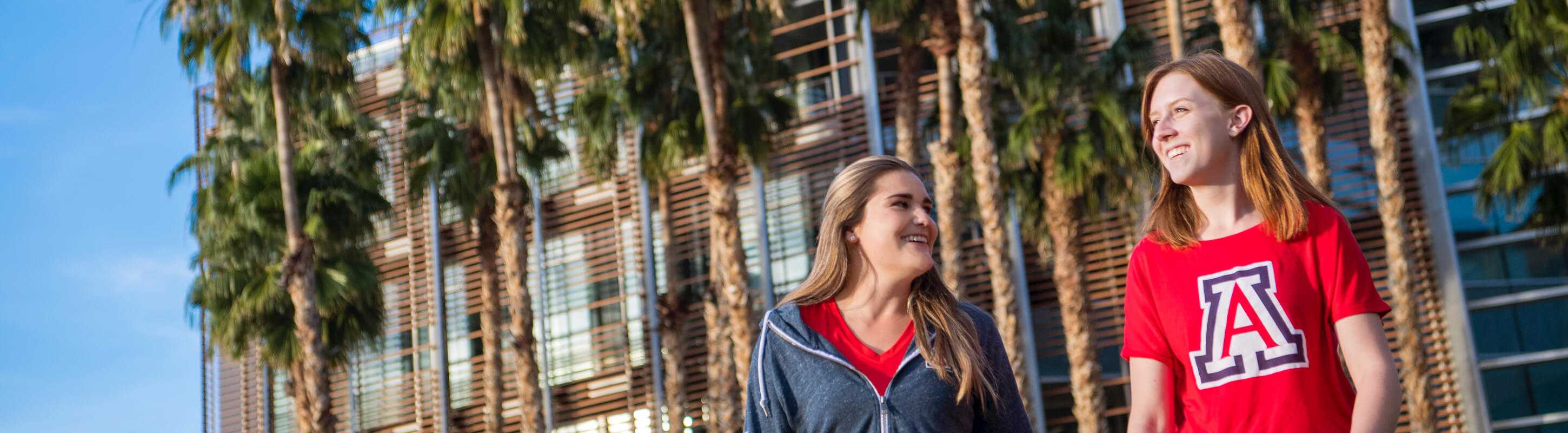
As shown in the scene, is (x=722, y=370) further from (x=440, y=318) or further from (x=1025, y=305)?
(x=440, y=318)

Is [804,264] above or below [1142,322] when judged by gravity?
above

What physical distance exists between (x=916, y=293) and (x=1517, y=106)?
17.7 metres

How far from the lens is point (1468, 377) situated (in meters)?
21.6

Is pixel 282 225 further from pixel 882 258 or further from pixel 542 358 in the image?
pixel 882 258

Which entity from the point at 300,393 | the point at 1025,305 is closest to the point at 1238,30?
the point at 1025,305

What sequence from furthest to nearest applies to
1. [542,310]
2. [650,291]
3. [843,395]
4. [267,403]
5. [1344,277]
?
[267,403], [542,310], [650,291], [843,395], [1344,277]

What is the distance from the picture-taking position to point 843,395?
4051mm

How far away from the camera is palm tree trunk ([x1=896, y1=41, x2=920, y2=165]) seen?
20281 millimetres

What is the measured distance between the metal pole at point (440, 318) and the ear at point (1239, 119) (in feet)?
80.9

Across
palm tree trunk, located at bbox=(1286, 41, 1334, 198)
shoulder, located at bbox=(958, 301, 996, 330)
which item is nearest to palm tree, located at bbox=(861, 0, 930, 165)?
palm tree trunk, located at bbox=(1286, 41, 1334, 198)

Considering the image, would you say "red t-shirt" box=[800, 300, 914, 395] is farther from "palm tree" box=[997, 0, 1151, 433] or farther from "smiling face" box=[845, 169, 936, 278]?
"palm tree" box=[997, 0, 1151, 433]

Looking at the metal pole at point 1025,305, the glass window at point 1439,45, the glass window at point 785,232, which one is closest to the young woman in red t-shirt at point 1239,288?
the metal pole at point 1025,305

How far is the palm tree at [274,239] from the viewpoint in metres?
21.5

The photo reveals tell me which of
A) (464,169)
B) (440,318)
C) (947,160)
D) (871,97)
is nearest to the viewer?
(947,160)
